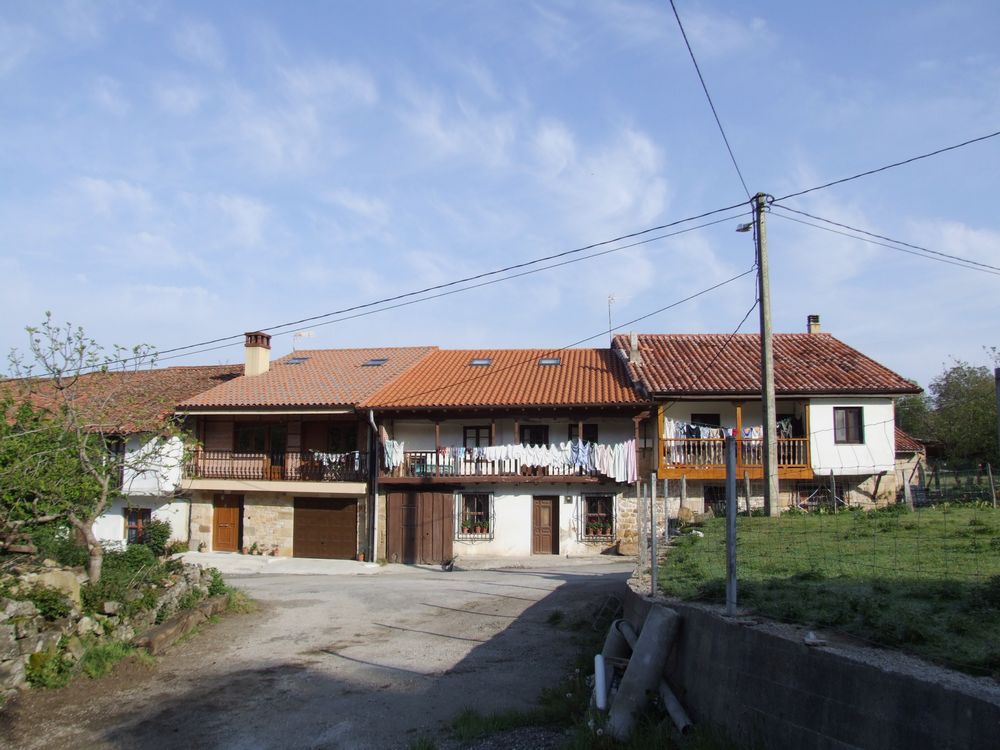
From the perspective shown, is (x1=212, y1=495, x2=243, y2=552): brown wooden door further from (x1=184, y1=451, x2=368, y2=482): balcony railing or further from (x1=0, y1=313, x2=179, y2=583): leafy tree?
(x1=0, y1=313, x2=179, y2=583): leafy tree

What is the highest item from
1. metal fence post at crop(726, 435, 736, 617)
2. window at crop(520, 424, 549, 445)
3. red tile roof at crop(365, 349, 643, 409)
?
red tile roof at crop(365, 349, 643, 409)

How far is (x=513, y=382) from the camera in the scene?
1005 inches

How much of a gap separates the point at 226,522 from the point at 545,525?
10428 millimetres

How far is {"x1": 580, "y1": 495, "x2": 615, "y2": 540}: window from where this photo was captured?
23.0 meters

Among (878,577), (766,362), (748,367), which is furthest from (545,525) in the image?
(878,577)

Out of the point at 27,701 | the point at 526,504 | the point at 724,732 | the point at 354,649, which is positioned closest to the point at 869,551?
the point at 724,732

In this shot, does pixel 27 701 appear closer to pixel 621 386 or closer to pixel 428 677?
pixel 428 677

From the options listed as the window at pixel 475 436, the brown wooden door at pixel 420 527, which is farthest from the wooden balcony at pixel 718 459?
the brown wooden door at pixel 420 527

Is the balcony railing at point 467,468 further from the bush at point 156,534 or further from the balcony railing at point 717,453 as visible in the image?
the bush at point 156,534

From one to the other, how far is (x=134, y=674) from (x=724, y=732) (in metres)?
7.46

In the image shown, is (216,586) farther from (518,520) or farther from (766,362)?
(766,362)

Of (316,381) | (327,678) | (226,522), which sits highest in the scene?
(316,381)

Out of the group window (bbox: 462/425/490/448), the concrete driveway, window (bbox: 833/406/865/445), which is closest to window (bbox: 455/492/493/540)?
window (bbox: 462/425/490/448)

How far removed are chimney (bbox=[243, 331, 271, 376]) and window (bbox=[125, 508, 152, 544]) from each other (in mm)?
5764
